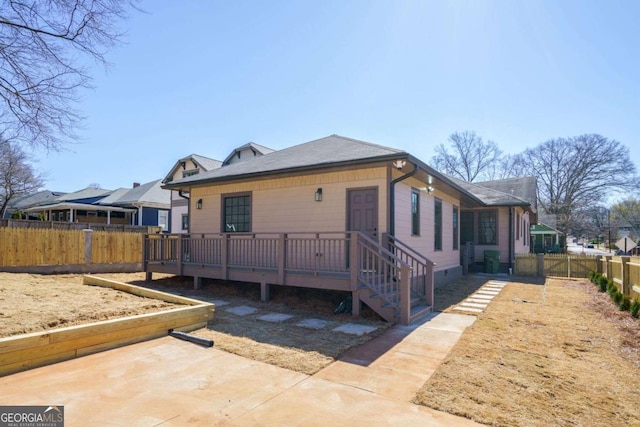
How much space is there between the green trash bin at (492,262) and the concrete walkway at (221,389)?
11.2 meters

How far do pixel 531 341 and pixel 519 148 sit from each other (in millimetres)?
38396

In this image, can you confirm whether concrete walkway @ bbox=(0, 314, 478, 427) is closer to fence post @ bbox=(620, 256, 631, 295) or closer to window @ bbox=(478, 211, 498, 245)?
fence post @ bbox=(620, 256, 631, 295)

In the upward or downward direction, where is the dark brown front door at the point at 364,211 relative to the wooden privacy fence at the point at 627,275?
upward

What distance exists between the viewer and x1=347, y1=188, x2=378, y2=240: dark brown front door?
7.48 metres

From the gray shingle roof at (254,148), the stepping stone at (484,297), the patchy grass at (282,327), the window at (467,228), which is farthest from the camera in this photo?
the gray shingle roof at (254,148)

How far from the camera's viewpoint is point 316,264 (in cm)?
736

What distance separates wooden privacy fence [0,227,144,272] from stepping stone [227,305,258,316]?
627 centimetres

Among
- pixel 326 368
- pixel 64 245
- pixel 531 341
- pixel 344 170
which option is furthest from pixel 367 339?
pixel 64 245

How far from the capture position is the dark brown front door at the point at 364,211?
7480 millimetres

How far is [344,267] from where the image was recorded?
7.56 metres

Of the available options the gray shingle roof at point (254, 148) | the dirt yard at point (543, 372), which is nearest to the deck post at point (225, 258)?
the dirt yard at point (543, 372)

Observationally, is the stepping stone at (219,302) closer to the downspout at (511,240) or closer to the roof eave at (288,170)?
the roof eave at (288,170)

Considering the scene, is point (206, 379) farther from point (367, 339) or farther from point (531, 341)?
point (531, 341)

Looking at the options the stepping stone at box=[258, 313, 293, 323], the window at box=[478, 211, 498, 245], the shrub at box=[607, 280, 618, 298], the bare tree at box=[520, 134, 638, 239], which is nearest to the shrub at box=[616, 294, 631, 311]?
the shrub at box=[607, 280, 618, 298]
